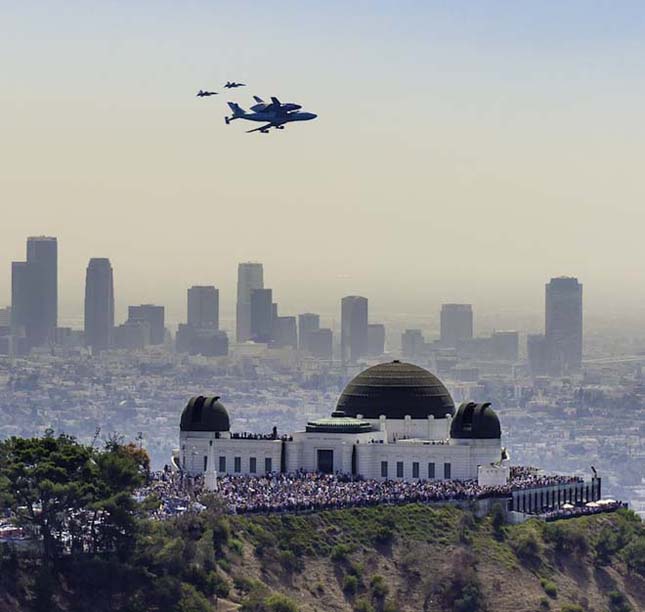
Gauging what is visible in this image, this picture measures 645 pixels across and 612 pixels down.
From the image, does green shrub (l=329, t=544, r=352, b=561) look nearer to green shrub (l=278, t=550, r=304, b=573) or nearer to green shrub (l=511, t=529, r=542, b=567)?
green shrub (l=278, t=550, r=304, b=573)

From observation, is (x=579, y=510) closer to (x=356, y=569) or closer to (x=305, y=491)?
(x=305, y=491)

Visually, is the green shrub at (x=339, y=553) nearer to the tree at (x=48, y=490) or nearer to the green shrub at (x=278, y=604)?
the green shrub at (x=278, y=604)

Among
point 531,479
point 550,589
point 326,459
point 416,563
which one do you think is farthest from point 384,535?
point 531,479

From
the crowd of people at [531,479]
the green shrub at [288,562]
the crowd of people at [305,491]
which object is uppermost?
the crowd of people at [531,479]

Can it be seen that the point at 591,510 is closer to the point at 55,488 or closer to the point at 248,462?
the point at 248,462

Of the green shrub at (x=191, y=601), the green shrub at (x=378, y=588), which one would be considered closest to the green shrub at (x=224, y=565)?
the green shrub at (x=191, y=601)

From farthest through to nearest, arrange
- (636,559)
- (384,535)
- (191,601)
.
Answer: (636,559), (384,535), (191,601)
